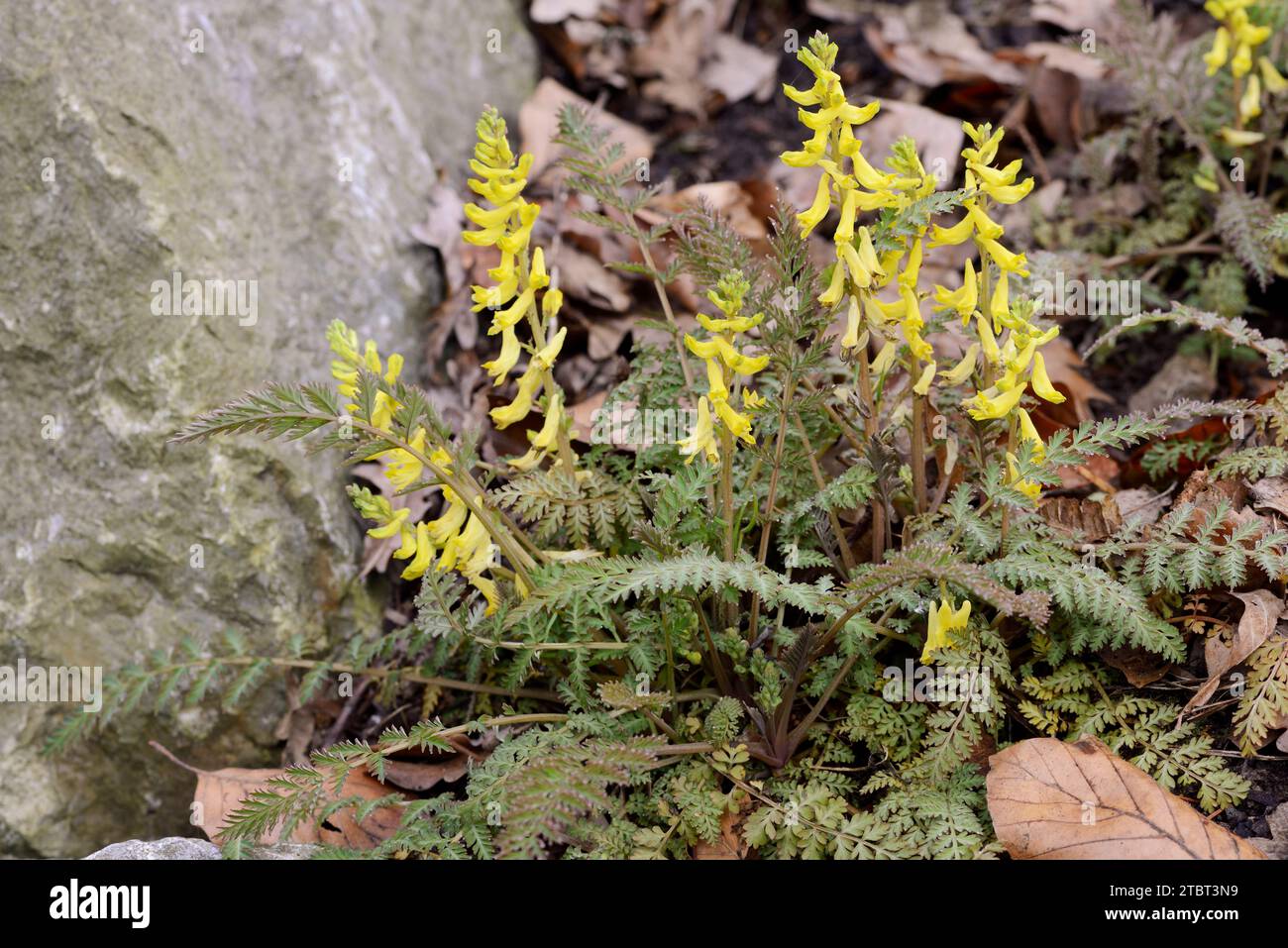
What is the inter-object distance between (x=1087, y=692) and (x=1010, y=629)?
0.78 feet

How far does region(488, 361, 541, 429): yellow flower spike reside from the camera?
2.75 m

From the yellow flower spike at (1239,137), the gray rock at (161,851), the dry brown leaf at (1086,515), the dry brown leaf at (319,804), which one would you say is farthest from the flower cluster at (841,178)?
the yellow flower spike at (1239,137)

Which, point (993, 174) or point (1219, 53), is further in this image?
point (1219, 53)

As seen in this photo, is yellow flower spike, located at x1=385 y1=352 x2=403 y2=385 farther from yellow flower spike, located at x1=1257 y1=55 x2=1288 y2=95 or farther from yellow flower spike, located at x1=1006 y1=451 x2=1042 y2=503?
yellow flower spike, located at x1=1257 y1=55 x2=1288 y2=95

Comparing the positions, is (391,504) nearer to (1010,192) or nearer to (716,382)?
(716,382)

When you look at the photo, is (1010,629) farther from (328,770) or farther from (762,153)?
(762,153)

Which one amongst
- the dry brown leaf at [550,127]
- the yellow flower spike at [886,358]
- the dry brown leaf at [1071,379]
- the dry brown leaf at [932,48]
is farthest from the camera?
the dry brown leaf at [932,48]

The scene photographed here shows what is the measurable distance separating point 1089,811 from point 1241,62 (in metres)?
2.67

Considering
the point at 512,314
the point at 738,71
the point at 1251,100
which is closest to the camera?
the point at 512,314

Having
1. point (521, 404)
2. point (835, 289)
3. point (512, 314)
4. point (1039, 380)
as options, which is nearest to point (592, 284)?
point (521, 404)

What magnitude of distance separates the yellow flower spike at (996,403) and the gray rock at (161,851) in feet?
6.93

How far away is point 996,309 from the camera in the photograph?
2543 millimetres

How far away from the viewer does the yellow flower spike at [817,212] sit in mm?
2508

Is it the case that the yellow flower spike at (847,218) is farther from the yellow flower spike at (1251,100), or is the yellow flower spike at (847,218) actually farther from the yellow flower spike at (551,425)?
the yellow flower spike at (1251,100)
